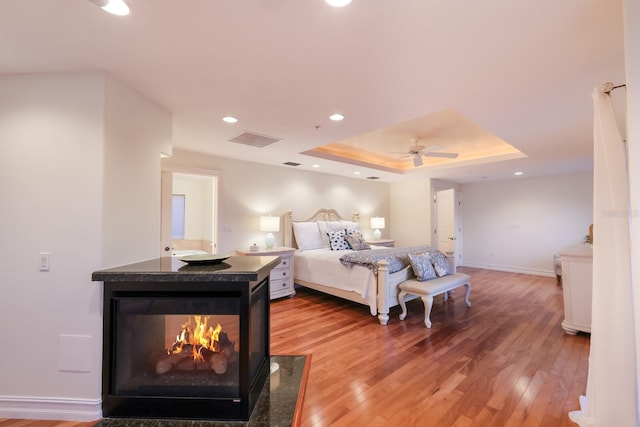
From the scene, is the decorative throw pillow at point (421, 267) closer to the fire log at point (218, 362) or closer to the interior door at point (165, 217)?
the fire log at point (218, 362)

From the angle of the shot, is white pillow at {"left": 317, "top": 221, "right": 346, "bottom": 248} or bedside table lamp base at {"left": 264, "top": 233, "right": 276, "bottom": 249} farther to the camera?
white pillow at {"left": 317, "top": 221, "right": 346, "bottom": 248}

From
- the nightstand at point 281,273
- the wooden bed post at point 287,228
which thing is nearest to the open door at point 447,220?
the wooden bed post at point 287,228

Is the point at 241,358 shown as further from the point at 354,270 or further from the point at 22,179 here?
the point at 354,270

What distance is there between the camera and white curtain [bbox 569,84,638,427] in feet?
4.45

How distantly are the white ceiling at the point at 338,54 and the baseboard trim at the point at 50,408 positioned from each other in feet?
7.07

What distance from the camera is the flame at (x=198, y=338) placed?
1717 millimetres

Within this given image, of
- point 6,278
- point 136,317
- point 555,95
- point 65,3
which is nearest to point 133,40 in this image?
point 65,3

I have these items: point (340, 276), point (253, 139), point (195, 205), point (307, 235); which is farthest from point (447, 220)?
point (195, 205)

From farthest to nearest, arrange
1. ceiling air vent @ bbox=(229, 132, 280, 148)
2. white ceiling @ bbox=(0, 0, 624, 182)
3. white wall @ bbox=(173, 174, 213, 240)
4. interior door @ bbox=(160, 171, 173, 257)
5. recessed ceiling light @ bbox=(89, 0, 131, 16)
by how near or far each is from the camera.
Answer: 1. white wall @ bbox=(173, 174, 213, 240)
2. interior door @ bbox=(160, 171, 173, 257)
3. ceiling air vent @ bbox=(229, 132, 280, 148)
4. white ceiling @ bbox=(0, 0, 624, 182)
5. recessed ceiling light @ bbox=(89, 0, 131, 16)

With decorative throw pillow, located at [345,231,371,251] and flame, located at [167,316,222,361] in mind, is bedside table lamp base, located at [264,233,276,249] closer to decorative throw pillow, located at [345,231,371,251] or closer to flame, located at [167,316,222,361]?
decorative throw pillow, located at [345,231,371,251]

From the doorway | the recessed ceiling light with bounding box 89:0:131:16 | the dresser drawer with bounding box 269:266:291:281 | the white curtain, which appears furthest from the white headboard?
the white curtain

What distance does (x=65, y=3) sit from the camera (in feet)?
4.09

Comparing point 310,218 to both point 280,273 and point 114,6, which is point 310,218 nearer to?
point 280,273

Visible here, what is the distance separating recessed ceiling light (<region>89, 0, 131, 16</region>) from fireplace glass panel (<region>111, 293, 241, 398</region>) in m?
1.49
